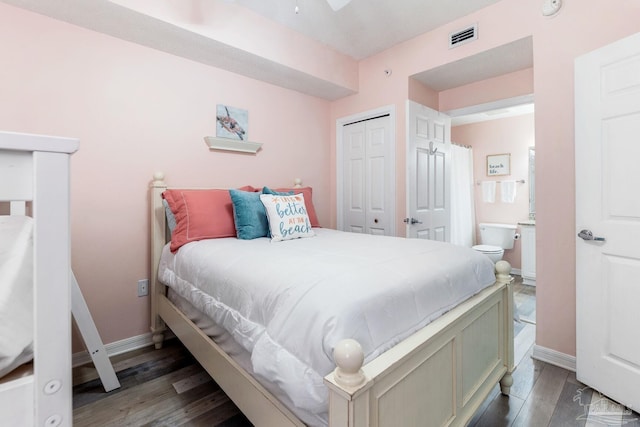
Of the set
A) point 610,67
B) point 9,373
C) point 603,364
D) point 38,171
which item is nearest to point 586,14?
point 610,67

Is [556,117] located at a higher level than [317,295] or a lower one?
higher

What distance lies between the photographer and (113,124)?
2061mm

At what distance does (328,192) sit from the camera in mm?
3488

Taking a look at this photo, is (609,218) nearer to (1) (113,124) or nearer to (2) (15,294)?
(2) (15,294)

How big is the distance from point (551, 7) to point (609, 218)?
140 centimetres

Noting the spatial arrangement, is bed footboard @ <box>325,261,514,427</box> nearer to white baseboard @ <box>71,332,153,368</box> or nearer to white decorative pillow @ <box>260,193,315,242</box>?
white decorative pillow @ <box>260,193,315,242</box>

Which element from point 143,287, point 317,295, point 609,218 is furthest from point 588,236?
point 143,287

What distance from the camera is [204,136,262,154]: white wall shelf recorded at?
2.49 metres

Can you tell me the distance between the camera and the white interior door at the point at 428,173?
284 centimetres

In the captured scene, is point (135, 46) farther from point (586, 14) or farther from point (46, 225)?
point (586, 14)

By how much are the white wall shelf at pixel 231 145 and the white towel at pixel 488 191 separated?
348 cm

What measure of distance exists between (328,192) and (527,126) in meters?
2.94

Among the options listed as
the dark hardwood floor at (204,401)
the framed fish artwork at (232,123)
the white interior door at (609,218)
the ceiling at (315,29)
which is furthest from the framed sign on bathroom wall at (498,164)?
the framed fish artwork at (232,123)

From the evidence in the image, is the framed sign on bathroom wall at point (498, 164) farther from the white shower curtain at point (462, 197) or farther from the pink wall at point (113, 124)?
the pink wall at point (113, 124)
